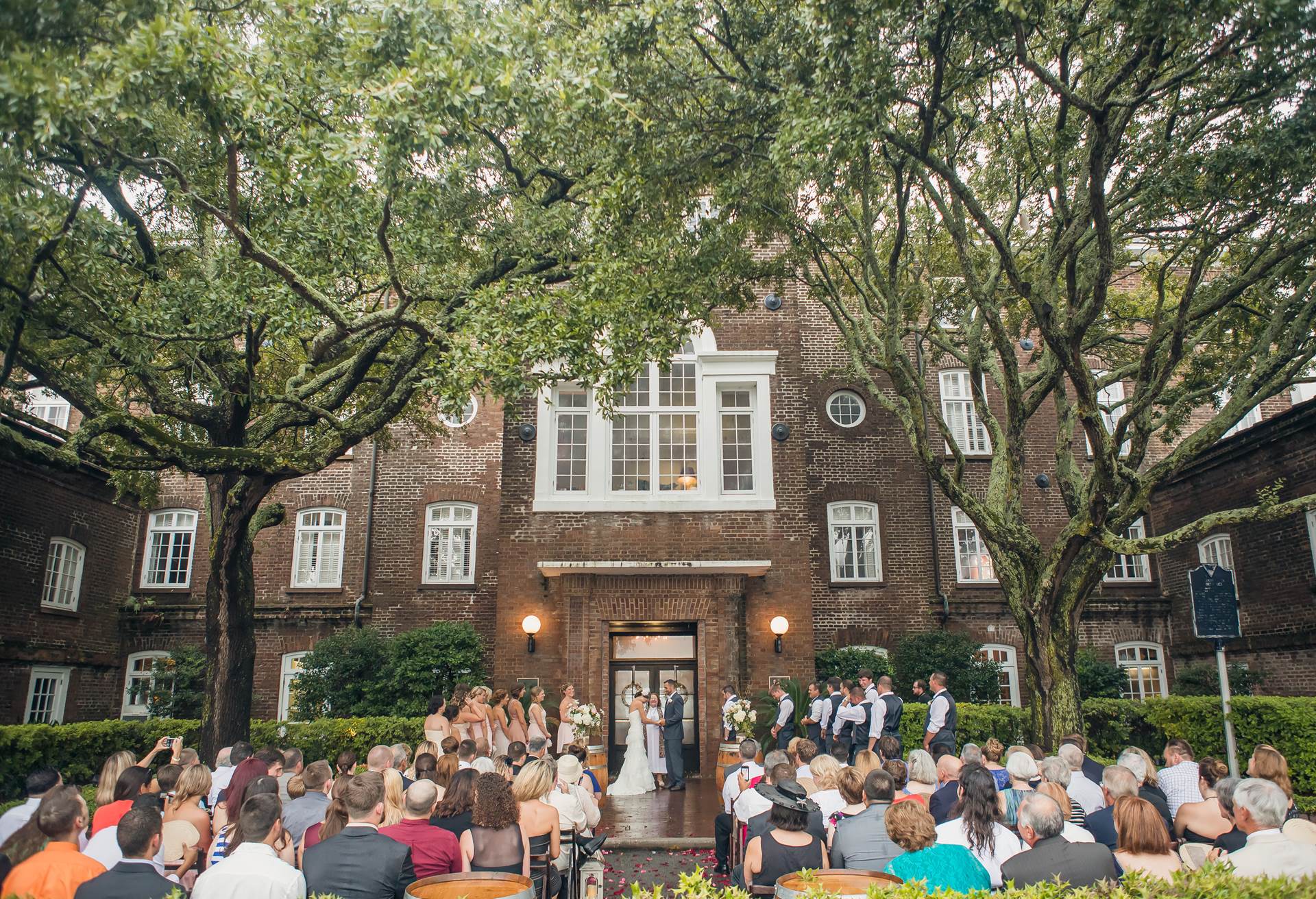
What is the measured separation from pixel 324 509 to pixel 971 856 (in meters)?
18.8

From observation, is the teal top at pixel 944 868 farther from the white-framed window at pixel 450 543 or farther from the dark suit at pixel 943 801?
the white-framed window at pixel 450 543

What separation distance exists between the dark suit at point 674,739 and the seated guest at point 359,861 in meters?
10.5

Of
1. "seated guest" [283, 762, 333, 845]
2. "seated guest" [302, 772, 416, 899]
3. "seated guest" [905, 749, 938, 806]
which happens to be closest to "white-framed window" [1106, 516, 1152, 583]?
"seated guest" [905, 749, 938, 806]

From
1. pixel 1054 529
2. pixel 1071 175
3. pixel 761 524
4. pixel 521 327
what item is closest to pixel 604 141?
pixel 521 327

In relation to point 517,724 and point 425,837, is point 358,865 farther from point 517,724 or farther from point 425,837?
point 517,724

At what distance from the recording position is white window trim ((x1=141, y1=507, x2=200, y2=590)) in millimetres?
20578

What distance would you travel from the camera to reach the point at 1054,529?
20281 mm

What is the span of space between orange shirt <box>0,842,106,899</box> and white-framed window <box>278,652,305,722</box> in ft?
51.9

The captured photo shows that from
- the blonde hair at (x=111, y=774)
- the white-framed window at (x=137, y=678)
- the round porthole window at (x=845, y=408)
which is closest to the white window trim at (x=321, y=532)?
the white-framed window at (x=137, y=678)

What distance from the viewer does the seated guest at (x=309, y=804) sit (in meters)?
6.52

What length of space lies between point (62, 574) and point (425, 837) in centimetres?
1772

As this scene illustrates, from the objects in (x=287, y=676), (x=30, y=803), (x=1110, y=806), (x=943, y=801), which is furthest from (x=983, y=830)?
(x=287, y=676)

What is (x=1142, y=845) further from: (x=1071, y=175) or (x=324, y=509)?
(x=324, y=509)

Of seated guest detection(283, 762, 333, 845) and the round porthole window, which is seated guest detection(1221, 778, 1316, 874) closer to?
seated guest detection(283, 762, 333, 845)
